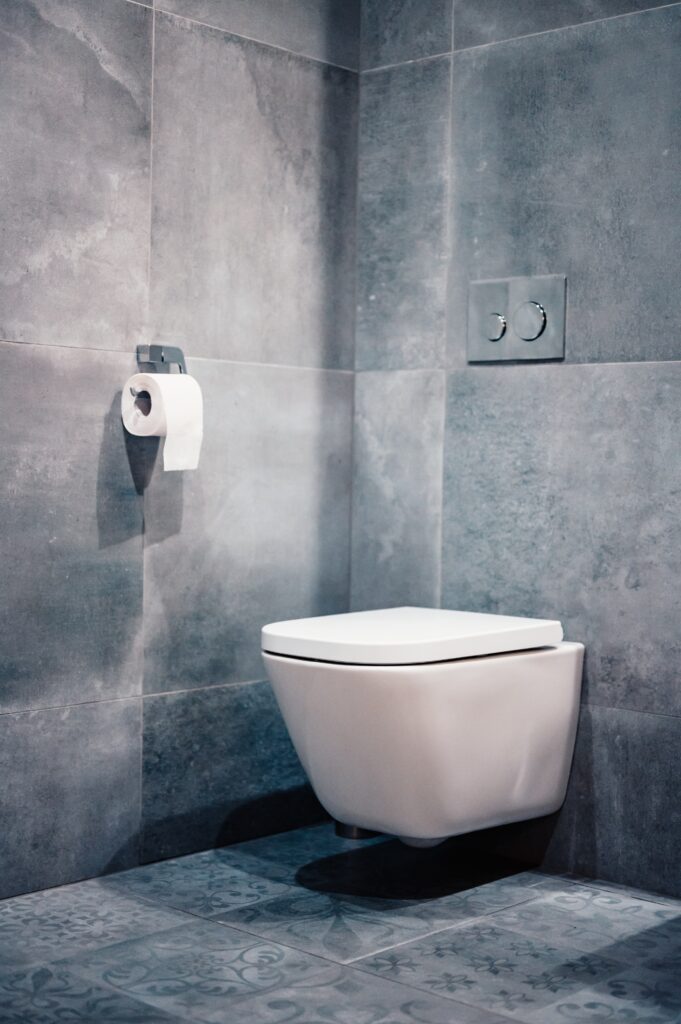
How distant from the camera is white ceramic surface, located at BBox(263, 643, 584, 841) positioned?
200 cm

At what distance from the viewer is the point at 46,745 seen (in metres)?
2.14

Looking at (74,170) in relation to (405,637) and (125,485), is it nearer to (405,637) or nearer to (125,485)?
(125,485)

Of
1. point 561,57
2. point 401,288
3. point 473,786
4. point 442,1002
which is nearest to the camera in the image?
point 442,1002

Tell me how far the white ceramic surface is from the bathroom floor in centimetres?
16

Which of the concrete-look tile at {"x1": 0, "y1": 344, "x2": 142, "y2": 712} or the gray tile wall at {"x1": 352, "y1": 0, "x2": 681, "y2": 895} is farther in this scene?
the gray tile wall at {"x1": 352, "y1": 0, "x2": 681, "y2": 895}

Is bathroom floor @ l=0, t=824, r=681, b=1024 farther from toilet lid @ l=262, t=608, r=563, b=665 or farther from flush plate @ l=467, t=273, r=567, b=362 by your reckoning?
flush plate @ l=467, t=273, r=567, b=362

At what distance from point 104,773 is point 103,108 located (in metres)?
1.17

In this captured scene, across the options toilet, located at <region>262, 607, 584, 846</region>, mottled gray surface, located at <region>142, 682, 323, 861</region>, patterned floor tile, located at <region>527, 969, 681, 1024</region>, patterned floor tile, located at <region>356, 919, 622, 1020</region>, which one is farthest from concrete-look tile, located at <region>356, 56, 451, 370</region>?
patterned floor tile, located at <region>527, 969, 681, 1024</region>

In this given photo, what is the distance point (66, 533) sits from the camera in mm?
2156

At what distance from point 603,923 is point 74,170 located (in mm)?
1535

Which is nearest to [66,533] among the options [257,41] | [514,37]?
[257,41]

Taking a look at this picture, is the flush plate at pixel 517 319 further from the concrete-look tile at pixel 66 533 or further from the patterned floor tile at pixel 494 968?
the patterned floor tile at pixel 494 968

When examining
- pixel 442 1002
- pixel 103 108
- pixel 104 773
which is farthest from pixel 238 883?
pixel 103 108

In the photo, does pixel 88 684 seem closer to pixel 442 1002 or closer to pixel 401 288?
pixel 442 1002
